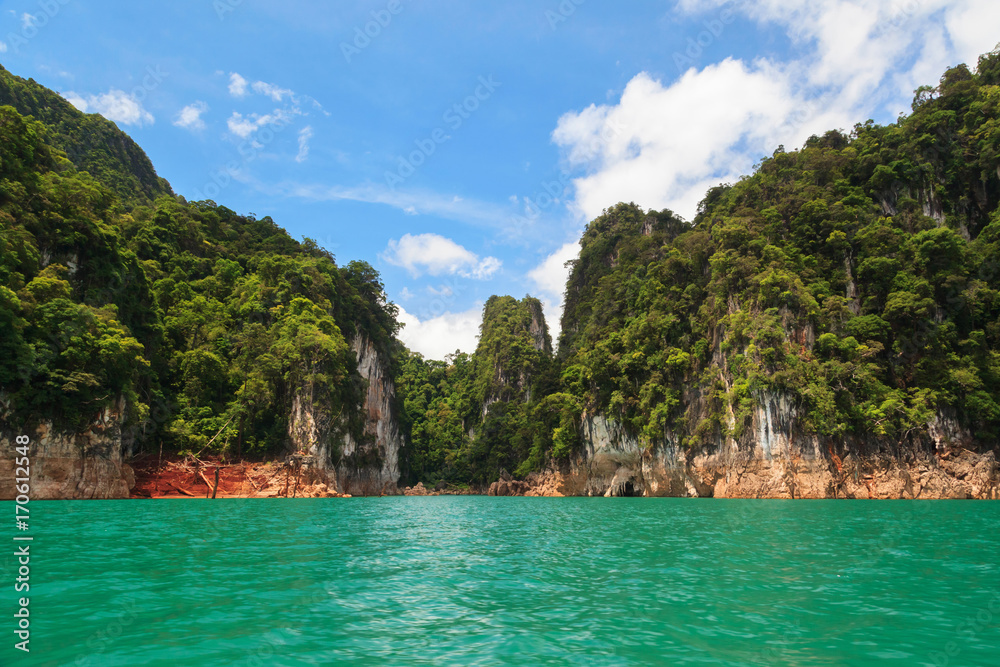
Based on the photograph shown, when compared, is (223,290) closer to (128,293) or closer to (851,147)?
(128,293)

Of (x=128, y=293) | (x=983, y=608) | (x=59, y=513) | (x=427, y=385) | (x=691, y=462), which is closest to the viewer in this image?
(x=983, y=608)

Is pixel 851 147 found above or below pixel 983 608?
above

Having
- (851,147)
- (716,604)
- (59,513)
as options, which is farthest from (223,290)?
(851,147)

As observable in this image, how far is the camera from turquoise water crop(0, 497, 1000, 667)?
16.7 ft

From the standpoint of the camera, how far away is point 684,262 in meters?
46.4

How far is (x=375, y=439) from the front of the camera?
6009 cm

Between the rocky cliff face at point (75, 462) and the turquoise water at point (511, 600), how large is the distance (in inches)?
640

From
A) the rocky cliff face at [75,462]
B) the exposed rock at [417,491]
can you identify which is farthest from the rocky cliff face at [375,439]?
the rocky cliff face at [75,462]

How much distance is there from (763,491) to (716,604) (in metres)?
31.0

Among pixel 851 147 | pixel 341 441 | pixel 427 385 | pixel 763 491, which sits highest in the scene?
pixel 851 147

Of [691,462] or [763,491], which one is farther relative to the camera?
[691,462]

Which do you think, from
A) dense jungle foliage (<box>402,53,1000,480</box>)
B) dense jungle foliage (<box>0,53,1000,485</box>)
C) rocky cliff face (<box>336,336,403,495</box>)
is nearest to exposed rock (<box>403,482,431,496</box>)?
rocky cliff face (<box>336,336,403,495</box>)

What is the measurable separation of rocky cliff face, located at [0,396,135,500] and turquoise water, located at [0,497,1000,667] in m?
16.3

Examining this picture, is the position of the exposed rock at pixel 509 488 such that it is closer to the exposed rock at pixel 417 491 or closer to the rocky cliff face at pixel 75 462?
the exposed rock at pixel 417 491
